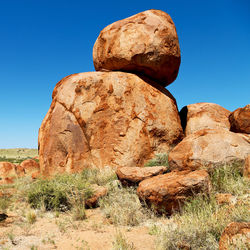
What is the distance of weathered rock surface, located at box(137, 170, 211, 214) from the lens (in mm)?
4805

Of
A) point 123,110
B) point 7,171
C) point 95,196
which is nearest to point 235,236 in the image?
point 95,196

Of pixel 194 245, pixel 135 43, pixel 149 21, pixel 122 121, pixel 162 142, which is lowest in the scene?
pixel 194 245

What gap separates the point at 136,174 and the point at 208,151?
1.81 meters

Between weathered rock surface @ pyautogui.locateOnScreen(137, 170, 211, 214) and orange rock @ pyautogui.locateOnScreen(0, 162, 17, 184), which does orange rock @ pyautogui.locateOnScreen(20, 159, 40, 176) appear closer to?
orange rock @ pyautogui.locateOnScreen(0, 162, 17, 184)

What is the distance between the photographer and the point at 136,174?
635 centimetres

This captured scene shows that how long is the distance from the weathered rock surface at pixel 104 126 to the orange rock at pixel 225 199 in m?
3.78

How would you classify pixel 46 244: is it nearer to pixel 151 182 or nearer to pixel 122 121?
pixel 151 182

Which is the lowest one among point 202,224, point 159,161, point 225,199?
point 202,224

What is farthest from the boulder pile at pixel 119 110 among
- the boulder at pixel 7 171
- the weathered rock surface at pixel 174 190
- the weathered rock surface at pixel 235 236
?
the weathered rock surface at pixel 235 236

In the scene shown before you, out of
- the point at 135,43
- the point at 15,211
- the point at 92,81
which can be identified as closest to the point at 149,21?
the point at 135,43

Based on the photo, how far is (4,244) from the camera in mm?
4246

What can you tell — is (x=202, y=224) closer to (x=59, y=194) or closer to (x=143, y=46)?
(x=59, y=194)

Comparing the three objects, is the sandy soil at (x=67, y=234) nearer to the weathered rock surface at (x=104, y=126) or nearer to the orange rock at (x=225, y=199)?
the orange rock at (x=225, y=199)

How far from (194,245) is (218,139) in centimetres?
332
